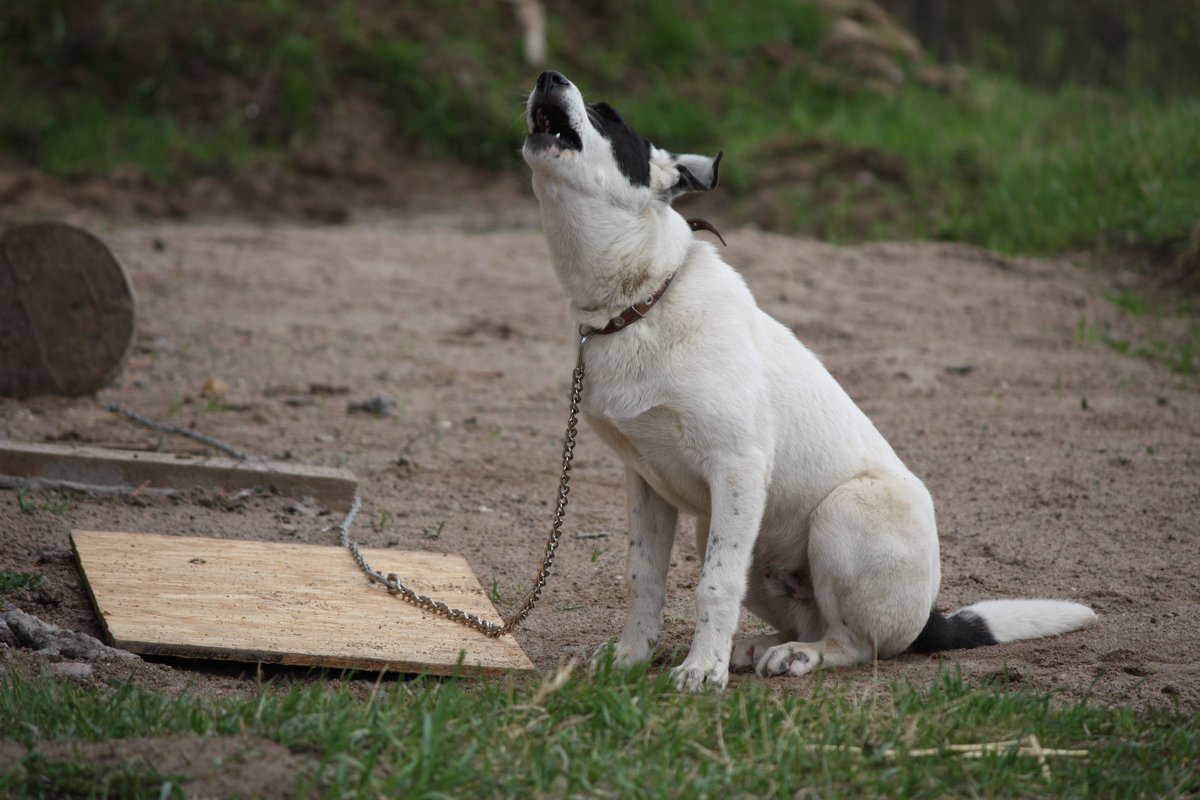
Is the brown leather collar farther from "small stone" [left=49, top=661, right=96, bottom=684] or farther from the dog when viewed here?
"small stone" [left=49, top=661, right=96, bottom=684]

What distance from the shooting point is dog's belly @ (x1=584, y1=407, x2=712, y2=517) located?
11.5 ft

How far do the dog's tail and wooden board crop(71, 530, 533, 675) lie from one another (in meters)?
1.34

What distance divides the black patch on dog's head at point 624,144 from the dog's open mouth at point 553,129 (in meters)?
0.08

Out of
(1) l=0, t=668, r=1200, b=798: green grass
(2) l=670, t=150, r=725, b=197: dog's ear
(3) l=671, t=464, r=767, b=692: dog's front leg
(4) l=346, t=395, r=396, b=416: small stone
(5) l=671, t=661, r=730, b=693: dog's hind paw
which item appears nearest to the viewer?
(1) l=0, t=668, r=1200, b=798: green grass

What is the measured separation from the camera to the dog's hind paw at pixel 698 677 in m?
3.36

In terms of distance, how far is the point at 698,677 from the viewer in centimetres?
339

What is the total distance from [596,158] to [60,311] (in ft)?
11.7

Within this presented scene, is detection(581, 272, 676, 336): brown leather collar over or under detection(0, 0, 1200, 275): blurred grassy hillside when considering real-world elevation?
under

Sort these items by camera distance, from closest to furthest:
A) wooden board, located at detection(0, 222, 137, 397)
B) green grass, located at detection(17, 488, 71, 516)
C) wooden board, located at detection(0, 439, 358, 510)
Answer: green grass, located at detection(17, 488, 71, 516), wooden board, located at detection(0, 439, 358, 510), wooden board, located at detection(0, 222, 137, 397)

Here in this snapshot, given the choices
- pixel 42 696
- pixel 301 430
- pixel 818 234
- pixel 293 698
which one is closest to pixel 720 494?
pixel 293 698

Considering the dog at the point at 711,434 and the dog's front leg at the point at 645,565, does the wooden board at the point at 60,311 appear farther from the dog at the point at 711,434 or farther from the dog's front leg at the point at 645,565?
the dog's front leg at the point at 645,565

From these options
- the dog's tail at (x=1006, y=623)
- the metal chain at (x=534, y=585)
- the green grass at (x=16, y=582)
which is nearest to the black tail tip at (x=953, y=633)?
the dog's tail at (x=1006, y=623)

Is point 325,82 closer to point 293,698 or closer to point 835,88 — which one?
point 835,88

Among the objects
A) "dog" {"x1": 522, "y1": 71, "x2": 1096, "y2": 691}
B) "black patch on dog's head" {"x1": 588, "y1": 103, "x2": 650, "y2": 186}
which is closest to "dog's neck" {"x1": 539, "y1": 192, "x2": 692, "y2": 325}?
"dog" {"x1": 522, "y1": 71, "x2": 1096, "y2": 691}
